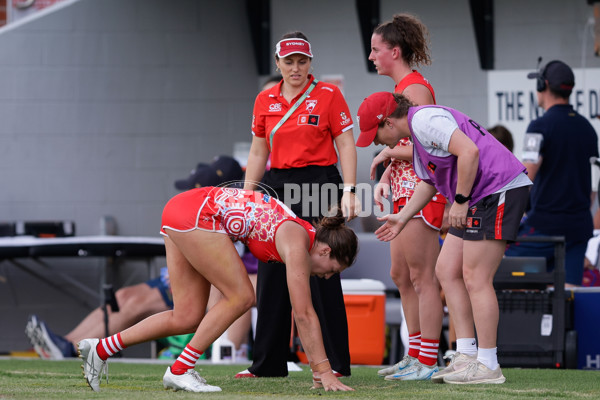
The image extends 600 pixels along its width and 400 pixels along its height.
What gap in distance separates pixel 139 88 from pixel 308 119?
143 inches

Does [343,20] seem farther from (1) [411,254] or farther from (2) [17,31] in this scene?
(1) [411,254]

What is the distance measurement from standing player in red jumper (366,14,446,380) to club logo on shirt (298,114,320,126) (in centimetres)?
31

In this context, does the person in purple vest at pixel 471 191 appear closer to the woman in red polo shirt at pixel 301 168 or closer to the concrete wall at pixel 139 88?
the woman in red polo shirt at pixel 301 168

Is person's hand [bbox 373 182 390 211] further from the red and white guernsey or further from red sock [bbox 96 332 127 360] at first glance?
red sock [bbox 96 332 127 360]

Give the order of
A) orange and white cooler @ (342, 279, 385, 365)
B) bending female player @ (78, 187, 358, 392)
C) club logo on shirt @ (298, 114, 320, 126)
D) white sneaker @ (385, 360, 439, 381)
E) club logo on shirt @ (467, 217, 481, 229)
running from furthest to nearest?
orange and white cooler @ (342, 279, 385, 365)
club logo on shirt @ (298, 114, 320, 126)
white sneaker @ (385, 360, 439, 381)
club logo on shirt @ (467, 217, 481, 229)
bending female player @ (78, 187, 358, 392)

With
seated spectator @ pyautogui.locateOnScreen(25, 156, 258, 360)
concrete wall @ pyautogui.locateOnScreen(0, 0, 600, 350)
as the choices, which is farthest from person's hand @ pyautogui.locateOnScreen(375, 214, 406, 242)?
concrete wall @ pyautogui.locateOnScreen(0, 0, 600, 350)

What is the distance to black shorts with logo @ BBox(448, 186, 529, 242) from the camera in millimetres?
3539

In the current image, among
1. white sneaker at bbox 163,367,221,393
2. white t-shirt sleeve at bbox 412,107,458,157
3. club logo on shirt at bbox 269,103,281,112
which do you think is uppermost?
club logo on shirt at bbox 269,103,281,112

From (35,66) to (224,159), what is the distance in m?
2.03

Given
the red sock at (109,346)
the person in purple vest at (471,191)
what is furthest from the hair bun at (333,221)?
the red sock at (109,346)

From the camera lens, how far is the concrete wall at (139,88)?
283 inches

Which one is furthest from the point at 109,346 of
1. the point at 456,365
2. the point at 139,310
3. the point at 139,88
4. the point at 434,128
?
the point at 139,88

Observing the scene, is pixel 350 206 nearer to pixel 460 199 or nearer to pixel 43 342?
pixel 460 199

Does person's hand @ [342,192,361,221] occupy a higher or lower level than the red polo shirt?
lower
